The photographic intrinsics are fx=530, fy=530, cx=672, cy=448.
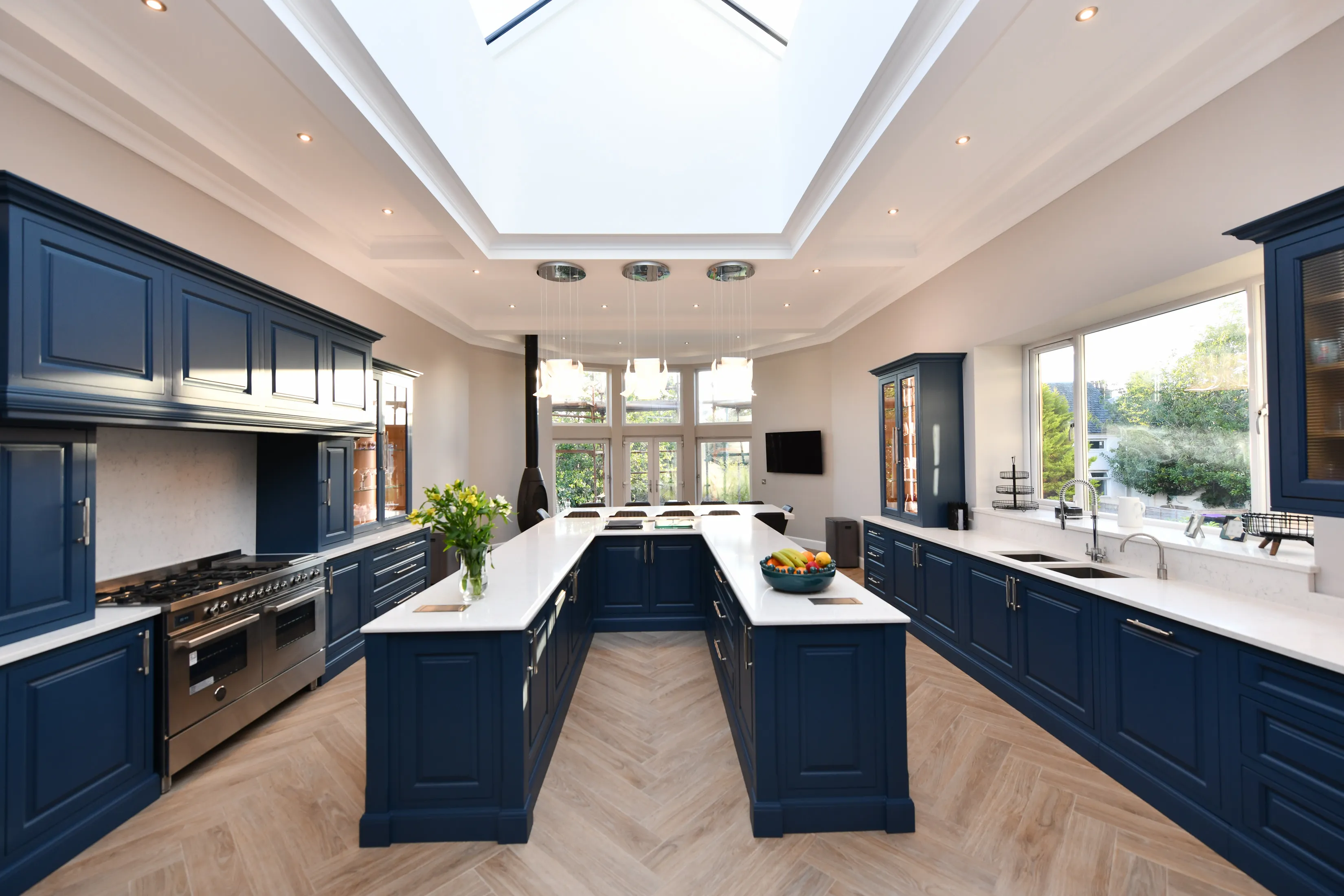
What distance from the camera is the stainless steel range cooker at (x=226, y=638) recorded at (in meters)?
2.53

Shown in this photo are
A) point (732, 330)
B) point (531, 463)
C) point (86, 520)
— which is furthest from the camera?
point (531, 463)

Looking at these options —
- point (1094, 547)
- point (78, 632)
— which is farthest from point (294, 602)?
point (1094, 547)

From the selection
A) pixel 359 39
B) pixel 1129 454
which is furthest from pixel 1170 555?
pixel 359 39

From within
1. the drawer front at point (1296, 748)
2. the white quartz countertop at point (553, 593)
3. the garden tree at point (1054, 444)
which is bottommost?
the drawer front at point (1296, 748)

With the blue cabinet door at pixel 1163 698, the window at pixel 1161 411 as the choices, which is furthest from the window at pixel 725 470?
the blue cabinet door at pixel 1163 698

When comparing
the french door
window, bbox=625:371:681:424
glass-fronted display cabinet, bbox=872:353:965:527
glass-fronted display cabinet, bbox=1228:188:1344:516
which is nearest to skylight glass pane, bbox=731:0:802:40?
glass-fronted display cabinet, bbox=872:353:965:527

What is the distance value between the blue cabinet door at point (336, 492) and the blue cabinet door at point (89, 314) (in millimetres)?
1484

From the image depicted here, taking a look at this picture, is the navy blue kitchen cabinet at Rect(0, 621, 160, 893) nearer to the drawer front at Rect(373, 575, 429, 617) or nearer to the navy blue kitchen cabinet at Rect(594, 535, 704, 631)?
the drawer front at Rect(373, 575, 429, 617)

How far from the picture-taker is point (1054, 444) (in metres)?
4.15

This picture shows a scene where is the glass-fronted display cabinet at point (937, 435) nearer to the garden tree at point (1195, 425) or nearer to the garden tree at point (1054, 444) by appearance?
the garden tree at point (1054, 444)

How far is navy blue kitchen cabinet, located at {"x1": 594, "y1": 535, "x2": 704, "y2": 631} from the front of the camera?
15.5 ft

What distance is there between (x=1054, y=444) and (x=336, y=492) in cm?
551

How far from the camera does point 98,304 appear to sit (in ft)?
7.15

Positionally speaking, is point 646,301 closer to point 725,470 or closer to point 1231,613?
point 725,470
